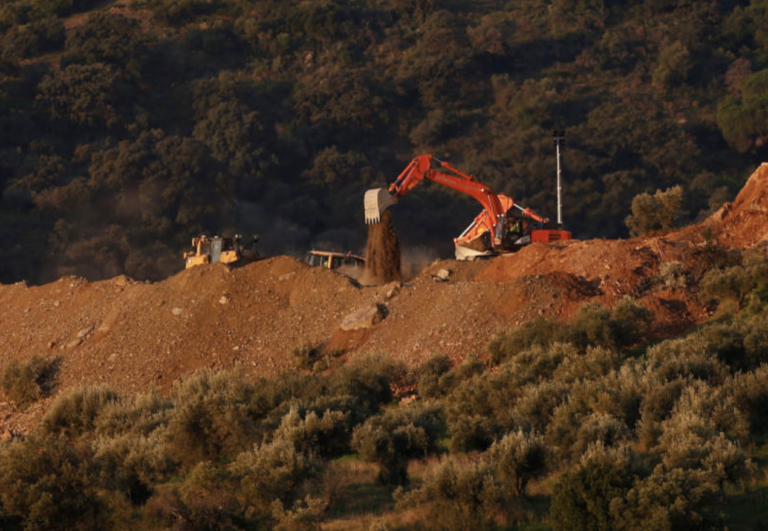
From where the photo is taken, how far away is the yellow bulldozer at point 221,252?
41625 mm

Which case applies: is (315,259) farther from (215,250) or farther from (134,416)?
(134,416)

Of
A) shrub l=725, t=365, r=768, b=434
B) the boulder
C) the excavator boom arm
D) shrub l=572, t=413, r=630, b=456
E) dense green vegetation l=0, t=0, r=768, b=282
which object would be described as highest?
dense green vegetation l=0, t=0, r=768, b=282

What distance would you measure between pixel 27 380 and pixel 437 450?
15517 millimetres

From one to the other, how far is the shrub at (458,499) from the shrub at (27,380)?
1726 cm

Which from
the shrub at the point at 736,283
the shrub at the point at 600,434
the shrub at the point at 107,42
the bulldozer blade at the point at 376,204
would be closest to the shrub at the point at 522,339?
the shrub at the point at 736,283

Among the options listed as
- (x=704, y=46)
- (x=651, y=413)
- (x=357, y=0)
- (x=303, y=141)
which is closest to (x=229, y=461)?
(x=651, y=413)

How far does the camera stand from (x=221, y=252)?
42375mm

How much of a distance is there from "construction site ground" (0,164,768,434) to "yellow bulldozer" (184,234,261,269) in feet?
14.5

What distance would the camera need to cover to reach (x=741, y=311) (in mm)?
30797

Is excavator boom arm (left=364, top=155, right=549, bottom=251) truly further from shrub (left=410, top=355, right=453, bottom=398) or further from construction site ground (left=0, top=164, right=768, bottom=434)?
shrub (left=410, top=355, right=453, bottom=398)

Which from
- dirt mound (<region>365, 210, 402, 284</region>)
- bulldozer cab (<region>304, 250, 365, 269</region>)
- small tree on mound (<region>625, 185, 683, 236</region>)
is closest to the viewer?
dirt mound (<region>365, 210, 402, 284</region>)

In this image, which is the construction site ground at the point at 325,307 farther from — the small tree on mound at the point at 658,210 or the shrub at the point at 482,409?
the small tree on mound at the point at 658,210

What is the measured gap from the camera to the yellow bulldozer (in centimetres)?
4162

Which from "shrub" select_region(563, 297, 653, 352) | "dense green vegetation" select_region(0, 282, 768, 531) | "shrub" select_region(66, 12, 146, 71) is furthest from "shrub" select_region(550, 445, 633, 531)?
"shrub" select_region(66, 12, 146, 71)
